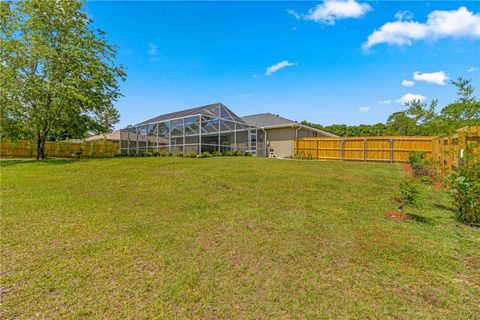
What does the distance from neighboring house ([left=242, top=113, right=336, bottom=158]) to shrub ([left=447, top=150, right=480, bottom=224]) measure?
1398cm

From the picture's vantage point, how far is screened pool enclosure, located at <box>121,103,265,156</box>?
52.4 ft

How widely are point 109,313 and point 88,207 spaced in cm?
356

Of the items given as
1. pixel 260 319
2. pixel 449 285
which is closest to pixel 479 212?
pixel 449 285

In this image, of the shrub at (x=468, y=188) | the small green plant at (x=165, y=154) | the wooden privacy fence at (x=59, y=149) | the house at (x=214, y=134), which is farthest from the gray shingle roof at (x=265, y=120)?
the shrub at (x=468, y=188)

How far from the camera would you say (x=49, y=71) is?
13750 millimetres

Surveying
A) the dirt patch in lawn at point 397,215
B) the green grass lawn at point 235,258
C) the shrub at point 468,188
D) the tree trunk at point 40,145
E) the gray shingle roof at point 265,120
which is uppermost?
the gray shingle roof at point 265,120

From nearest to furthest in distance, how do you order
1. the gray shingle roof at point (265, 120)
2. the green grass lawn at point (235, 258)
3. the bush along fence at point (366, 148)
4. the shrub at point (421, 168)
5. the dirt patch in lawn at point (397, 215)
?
1. the green grass lawn at point (235, 258)
2. the dirt patch in lawn at point (397, 215)
3. the shrub at point (421, 168)
4. the bush along fence at point (366, 148)
5. the gray shingle roof at point (265, 120)

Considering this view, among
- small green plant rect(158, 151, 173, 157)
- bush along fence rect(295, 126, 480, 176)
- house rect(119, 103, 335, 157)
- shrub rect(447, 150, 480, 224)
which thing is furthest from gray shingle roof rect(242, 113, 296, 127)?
shrub rect(447, 150, 480, 224)

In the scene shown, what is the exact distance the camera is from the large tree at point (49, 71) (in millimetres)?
13047

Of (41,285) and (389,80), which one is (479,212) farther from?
A: (389,80)

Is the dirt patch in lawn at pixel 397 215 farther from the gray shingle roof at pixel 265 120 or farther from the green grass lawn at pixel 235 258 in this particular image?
the gray shingle roof at pixel 265 120

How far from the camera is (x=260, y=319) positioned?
6.48ft

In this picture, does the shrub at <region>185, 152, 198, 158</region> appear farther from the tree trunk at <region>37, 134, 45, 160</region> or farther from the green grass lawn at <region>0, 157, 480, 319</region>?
the tree trunk at <region>37, 134, 45, 160</region>

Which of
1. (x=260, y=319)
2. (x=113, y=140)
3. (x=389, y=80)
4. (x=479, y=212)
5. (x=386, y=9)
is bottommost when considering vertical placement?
(x=260, y=319)
